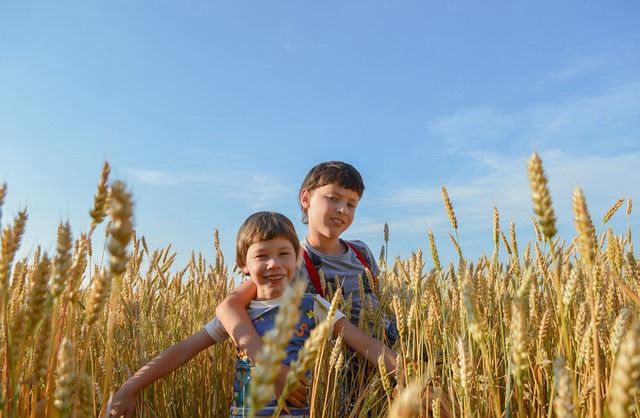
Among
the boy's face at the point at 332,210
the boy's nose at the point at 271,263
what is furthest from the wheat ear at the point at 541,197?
the boy's face at the point at 332,210

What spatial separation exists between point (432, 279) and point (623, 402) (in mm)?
1032

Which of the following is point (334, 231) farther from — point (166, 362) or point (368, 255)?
point (166, 362)

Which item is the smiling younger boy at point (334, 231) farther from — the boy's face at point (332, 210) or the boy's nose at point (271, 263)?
the boy's nose at point (271, 263)

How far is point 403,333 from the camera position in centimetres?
202

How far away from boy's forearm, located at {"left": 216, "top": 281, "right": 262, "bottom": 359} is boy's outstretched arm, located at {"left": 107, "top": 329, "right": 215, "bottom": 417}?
134 millimetres

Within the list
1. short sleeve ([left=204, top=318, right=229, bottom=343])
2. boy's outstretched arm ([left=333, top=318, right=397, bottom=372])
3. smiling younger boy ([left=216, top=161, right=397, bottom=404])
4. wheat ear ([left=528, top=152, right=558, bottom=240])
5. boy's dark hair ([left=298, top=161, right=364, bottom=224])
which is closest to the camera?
wheat ear ([left=528, top=152, right=558, bottom=240])

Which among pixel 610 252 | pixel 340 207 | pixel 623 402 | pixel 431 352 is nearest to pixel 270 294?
pixel 340 207

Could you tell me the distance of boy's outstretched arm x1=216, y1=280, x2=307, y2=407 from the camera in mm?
2059

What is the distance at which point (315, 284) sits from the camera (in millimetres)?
2939

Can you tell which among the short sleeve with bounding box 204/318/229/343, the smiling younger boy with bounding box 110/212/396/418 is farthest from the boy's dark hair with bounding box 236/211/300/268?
the short sleeve with bounding box 204/318/229/343

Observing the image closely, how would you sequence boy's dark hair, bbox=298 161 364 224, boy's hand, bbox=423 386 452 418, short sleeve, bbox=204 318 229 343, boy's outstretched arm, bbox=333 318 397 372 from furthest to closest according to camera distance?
boy's dark hair, bbox=298 161 364 224 < short sleeve, bbox=204 318 229 343 < boy's outstretched arm, bbox=333 318 397 372 < boy's hand, bbox=423 386 452 418

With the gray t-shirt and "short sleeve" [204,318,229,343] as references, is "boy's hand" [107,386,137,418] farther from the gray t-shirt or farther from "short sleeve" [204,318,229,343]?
the gray t-shirt

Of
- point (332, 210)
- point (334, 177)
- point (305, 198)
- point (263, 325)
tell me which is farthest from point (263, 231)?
point (305, 198)

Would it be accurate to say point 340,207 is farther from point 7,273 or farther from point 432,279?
→ point 7,273
